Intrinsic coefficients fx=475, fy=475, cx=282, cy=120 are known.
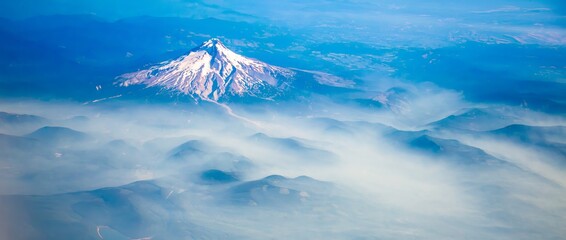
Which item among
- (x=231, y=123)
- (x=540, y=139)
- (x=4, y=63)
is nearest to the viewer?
(x=540, y=139)

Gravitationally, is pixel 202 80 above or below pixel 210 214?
above

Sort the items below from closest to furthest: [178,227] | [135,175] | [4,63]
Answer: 1. [178,227]
2. [135,175]
3. [4,63]

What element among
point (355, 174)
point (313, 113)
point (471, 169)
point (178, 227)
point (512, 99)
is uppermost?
point (512, 99)

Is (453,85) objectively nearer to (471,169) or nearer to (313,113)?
(313,113)

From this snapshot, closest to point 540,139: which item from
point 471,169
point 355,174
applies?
point 471,169

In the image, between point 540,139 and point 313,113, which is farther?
point 313,113

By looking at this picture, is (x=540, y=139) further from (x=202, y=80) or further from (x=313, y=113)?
(x=202, y=80)
